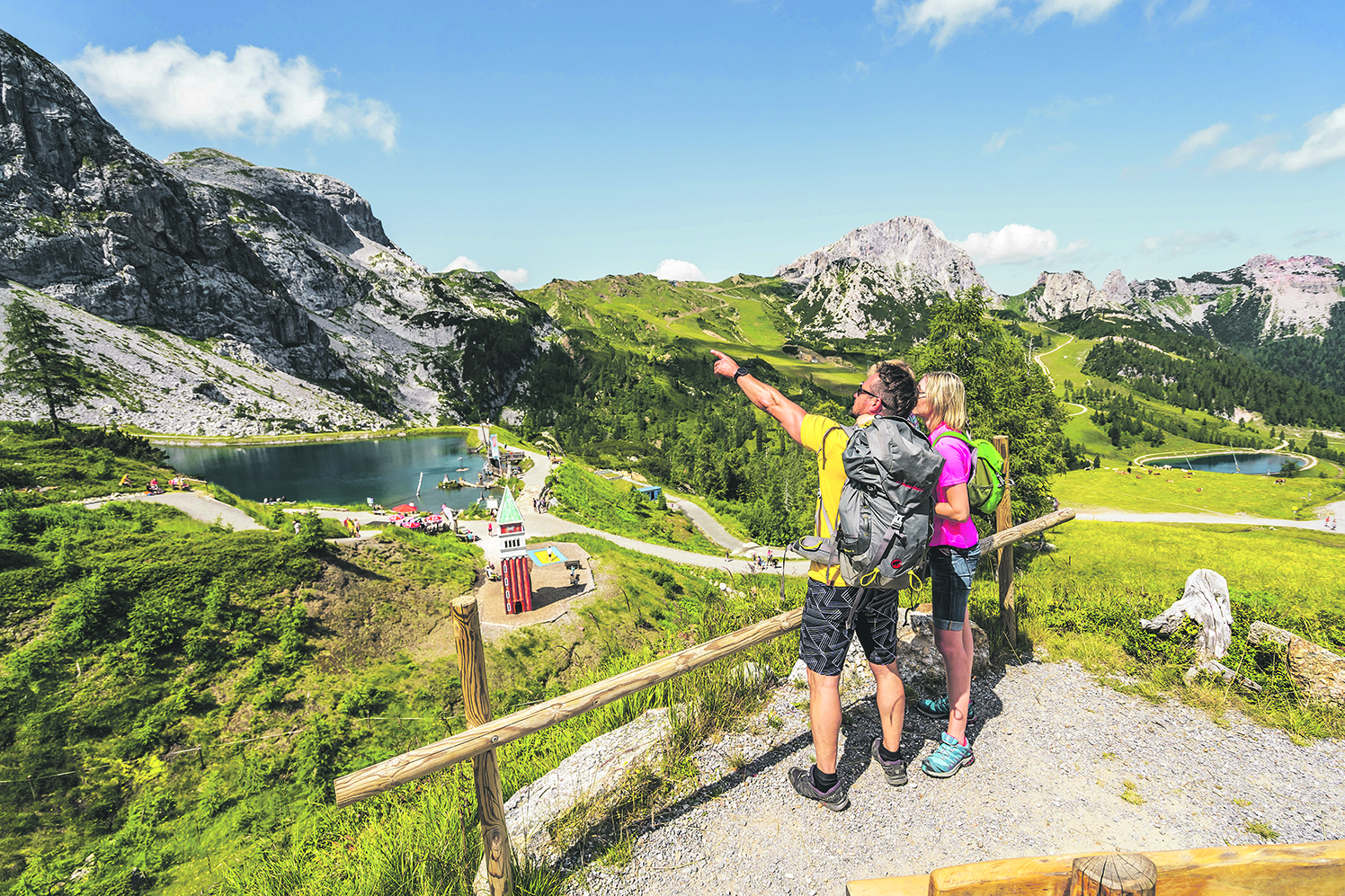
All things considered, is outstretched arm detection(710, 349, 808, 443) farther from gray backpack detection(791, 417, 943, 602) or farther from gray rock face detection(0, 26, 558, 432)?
gray rock face detection(0, 26, 558, 432)

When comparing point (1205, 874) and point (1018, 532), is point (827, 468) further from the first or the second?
point (1018, 532)

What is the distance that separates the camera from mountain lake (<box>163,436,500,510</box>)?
5684cm

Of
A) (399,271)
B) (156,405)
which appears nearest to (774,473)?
(156,405)

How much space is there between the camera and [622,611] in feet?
70.2

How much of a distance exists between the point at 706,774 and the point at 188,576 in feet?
51.2

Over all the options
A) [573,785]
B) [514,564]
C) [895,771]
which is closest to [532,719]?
[573,785]

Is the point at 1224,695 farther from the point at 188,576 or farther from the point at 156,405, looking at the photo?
the point at 156,405

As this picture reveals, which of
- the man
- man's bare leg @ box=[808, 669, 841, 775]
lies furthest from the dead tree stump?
man's bare leg @ box=[808, 669, 841, 775]

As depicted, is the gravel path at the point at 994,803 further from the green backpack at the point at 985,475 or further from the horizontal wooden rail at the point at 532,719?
the green backpack at the point at 985,475

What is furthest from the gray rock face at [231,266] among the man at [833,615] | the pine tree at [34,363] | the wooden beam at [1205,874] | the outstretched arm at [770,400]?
the wooden beam at [1205,874]

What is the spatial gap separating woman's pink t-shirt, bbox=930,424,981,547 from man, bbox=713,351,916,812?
717 millimetres

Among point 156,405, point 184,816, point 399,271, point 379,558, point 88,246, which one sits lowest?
point 184,816

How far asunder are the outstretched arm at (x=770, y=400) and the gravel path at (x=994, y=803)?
3256 millimetres

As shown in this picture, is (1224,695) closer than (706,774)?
No
